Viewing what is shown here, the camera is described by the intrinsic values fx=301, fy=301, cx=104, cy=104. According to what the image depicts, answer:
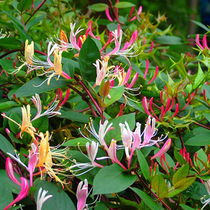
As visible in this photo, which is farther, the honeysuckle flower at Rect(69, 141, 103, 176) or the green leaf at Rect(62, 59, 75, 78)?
the green leaf at Rect(62, 59, 75, 78)

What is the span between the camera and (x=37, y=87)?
0.60m

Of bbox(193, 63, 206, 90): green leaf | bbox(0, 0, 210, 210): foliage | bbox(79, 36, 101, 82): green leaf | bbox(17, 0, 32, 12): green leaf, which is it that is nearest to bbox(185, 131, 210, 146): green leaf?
bbox(0, 0, 210, 210): foliage

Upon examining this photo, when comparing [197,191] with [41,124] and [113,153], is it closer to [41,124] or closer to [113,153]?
[113,153]

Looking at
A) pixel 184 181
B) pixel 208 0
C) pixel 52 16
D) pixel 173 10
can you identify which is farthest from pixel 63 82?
pixel 173 10

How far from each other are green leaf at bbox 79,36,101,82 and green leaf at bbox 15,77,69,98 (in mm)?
47

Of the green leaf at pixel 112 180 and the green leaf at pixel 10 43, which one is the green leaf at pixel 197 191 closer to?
the green leaf at pixel 112 180

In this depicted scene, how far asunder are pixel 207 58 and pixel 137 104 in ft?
0.78

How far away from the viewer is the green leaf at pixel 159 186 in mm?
438

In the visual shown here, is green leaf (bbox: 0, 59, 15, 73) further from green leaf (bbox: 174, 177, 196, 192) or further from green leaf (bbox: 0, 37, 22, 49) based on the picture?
green leaf (bbox: 174, 177, 196, 192)

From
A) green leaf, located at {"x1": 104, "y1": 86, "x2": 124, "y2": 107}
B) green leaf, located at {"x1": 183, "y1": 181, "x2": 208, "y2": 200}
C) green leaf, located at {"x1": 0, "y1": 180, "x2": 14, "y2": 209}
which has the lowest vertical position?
green leaf, located at {"x1": 183, "y1": 181, "x2": 208, "y2": 200}

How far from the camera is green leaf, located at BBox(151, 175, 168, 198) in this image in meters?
0.44

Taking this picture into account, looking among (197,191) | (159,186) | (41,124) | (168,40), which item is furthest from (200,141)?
(168,40)

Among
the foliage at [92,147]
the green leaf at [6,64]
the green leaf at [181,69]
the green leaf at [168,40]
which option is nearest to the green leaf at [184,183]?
the foliage at [92,147]

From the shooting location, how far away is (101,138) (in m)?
0.48
